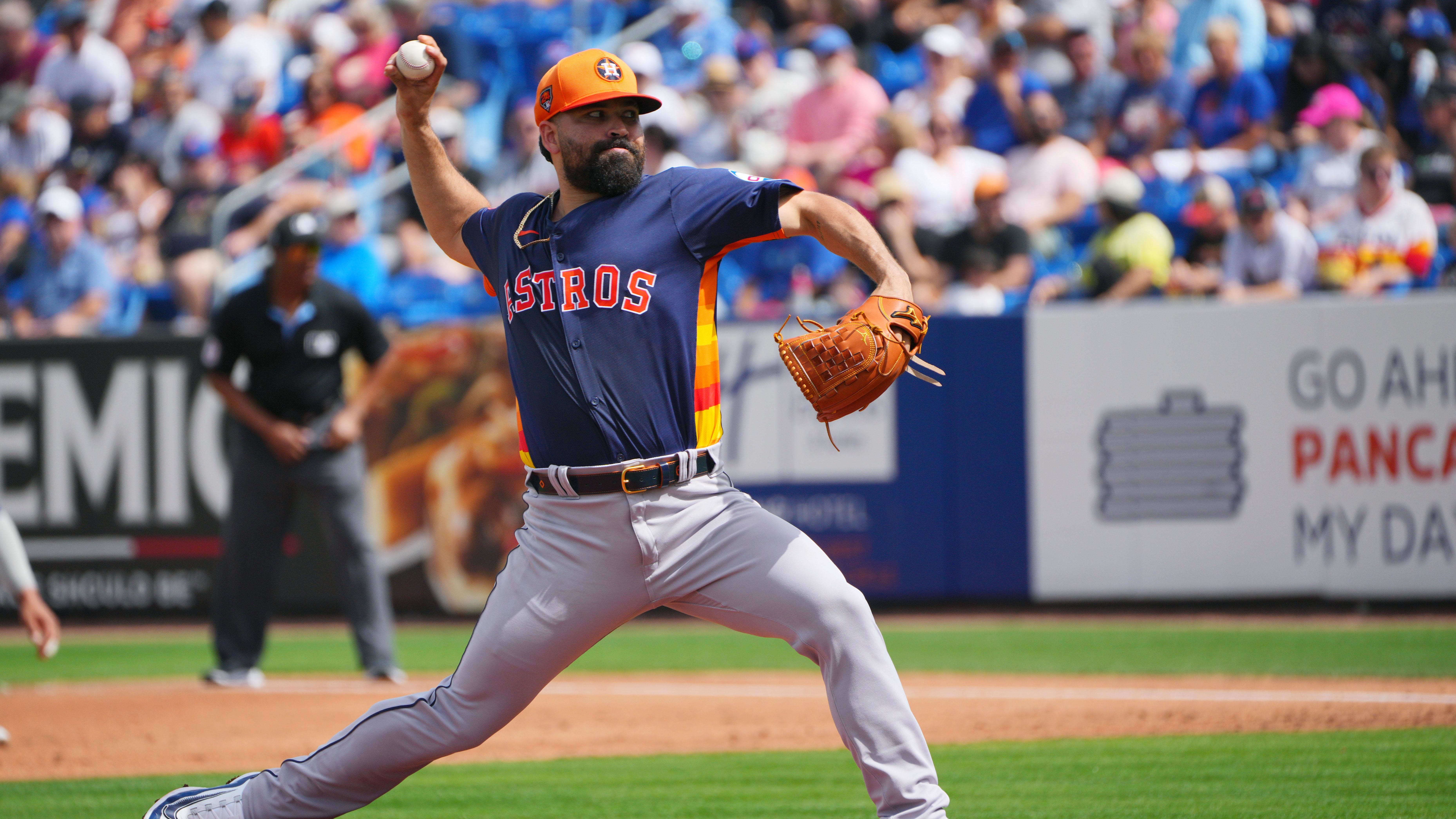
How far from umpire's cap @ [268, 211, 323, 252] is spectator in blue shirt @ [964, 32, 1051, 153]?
6986mm

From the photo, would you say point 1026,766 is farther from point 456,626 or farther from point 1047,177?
point 1047,177

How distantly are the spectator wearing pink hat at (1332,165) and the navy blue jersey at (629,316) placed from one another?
Answer: 802 cm

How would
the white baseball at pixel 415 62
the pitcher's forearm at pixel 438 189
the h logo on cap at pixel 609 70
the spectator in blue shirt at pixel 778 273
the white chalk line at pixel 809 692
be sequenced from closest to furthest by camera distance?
the h logo on cap at pixel 609 70, the white baseball at pixel 415 62, the pitcher's forearm at pixel 438 189, the white chalk line at pixel 809 692, the spectator in blue shirt at pixel 778 273

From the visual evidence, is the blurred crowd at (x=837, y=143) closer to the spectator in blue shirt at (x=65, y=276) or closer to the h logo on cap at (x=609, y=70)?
the spectator in blue shirt at (x=65, y=276)

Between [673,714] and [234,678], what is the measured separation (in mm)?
2476

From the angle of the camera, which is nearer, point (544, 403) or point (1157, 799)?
point (544, 403)

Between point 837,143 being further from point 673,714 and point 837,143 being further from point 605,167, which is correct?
point 605,167

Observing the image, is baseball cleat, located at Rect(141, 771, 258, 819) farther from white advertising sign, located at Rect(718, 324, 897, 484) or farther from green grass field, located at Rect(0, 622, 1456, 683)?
white advertising sign, located at Rect(718, 324, 897, 484)

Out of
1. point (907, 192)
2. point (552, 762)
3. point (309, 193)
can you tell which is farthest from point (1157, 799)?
point (309, 193)

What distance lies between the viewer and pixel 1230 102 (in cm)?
1211

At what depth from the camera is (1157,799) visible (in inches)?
192

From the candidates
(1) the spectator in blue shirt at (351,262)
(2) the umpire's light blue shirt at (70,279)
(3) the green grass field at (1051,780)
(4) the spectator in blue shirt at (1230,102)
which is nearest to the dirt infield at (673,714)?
(3) the green grass field at (1051,780)

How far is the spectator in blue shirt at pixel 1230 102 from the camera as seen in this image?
1188cm

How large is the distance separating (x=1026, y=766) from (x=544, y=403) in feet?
9.11
